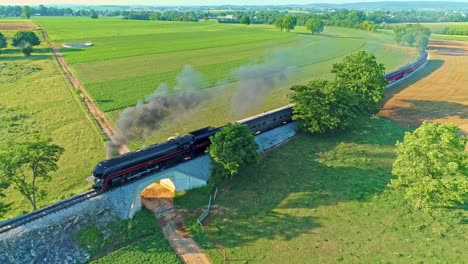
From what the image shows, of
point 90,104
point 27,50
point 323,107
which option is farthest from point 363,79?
point 27,50

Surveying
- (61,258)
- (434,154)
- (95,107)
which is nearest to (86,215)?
(61,258)

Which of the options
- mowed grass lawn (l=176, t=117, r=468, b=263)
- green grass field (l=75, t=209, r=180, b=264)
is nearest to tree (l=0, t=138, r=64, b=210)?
green grass field (l=75, t=209, r=180, b=264)

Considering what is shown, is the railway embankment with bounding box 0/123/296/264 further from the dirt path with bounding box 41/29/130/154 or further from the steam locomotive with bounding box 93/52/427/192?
the dirt path with bounding box 41/29/130/154

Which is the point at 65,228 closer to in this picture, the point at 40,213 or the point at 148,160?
the point at 40,213

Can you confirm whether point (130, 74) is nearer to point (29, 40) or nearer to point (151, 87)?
point (151, 87)

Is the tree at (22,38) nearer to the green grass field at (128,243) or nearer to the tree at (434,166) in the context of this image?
the green grass field at (128,243)

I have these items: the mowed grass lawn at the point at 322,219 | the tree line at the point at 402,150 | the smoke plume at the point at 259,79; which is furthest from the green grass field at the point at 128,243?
the smoke plume at the point at 259,79
